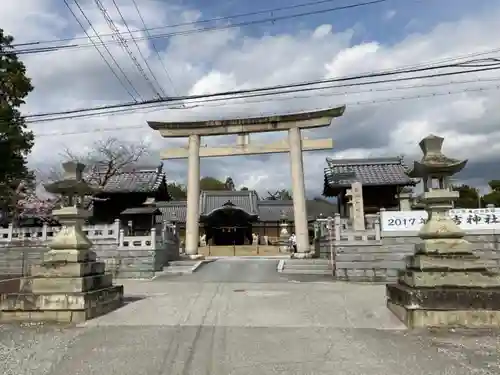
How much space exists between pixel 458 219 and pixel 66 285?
13.8 meters

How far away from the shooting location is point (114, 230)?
1972 centimetres

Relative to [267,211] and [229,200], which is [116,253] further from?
[267,211]

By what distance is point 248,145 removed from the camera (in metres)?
24.5

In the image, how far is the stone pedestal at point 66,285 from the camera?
8125 millimetres

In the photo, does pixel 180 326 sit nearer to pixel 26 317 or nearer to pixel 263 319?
pixel 263 319

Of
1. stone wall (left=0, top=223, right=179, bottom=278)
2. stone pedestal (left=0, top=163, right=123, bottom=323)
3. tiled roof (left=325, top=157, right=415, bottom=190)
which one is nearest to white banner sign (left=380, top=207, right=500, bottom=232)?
stone wall (left=0, top=223, right=179, bottom=278)

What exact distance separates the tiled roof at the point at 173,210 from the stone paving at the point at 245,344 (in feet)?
113

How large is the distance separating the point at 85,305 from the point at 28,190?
29.0 m

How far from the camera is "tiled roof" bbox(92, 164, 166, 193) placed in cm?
3010

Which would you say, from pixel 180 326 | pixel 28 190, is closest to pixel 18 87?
pixel 28 190

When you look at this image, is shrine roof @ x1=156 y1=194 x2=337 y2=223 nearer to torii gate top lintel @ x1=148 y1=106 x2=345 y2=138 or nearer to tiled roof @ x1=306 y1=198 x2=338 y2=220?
tiled roof @ x1=306 y1=198 x2=338 y2=220

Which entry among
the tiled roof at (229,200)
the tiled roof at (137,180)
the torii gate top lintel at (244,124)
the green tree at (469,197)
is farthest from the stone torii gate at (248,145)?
the green tree at (469,197)

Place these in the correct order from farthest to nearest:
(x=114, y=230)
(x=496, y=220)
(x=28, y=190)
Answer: (x=28, y=190) < (x=114, y=230) < (x=496, y=220)

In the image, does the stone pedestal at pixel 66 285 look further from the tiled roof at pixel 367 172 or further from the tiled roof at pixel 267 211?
the tiled roof at pixel 267 211
